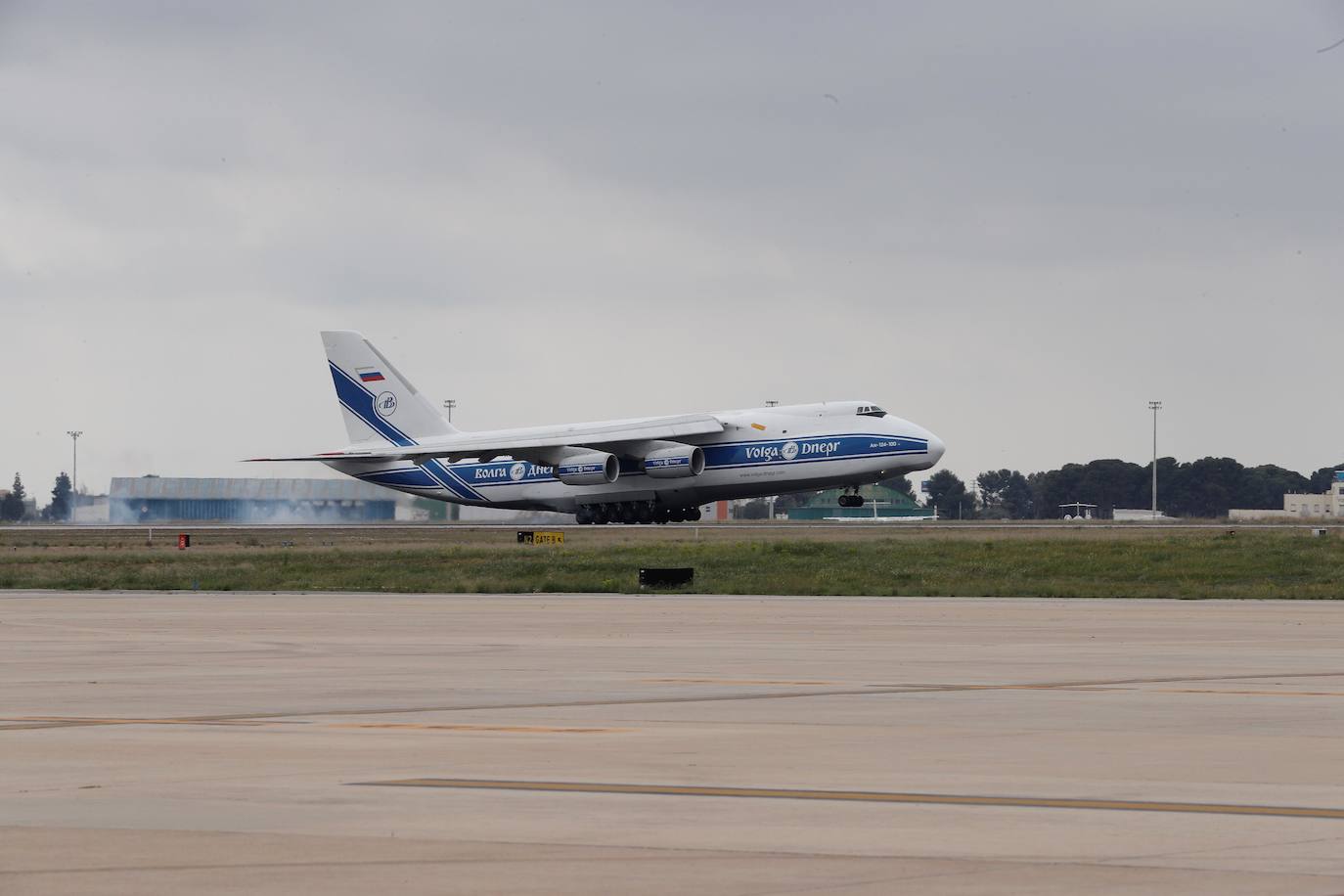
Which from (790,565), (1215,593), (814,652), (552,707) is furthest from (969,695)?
(790,565)

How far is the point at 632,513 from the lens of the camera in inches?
3145

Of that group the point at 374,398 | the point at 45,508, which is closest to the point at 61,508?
the point at 45,508

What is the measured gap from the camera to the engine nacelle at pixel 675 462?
75.1 m

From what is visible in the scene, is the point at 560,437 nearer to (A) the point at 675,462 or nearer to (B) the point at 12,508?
(A) the point at 675,462

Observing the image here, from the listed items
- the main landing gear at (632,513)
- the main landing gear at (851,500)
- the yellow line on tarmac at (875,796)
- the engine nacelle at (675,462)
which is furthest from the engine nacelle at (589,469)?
the yellow line on tarmac at (875,796)

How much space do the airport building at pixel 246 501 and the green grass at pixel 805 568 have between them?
145 ft

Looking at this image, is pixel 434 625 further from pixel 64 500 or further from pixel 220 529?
pixel 64 500

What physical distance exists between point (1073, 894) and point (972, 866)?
66 centimetres

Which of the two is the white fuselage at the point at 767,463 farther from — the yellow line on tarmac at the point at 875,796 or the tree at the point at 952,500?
the tree at the point at 952,500

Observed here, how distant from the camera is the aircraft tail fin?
3455 inches

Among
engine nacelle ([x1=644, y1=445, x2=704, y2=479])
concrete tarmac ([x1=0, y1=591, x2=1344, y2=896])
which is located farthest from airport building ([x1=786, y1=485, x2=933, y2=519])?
concrete tarmac ([x1=0, y1=591, x2=1344, y2=896])

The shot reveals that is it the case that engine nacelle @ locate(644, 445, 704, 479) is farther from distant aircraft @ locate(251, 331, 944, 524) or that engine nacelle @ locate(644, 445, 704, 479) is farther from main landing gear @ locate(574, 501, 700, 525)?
main landing gear @ locate(574, 501, 700, 525)

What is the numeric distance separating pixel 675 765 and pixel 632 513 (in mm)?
68849

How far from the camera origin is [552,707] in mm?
14797
